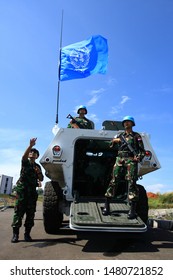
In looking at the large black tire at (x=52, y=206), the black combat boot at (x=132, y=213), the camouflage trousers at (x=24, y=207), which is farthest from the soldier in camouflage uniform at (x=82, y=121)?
the black combat boot at (x=132, y=213)

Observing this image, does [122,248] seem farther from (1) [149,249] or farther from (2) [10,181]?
(2) [10,181]

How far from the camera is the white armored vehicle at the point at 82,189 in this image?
483cm

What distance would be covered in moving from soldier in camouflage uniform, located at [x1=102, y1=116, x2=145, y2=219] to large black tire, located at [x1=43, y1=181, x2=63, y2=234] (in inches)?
44.2

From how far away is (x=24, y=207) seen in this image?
219 inches

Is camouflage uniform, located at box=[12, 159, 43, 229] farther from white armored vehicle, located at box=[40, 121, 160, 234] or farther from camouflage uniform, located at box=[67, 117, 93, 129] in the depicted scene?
camouflage uniform, located at box=[67, 117, 93, 129]

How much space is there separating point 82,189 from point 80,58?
436cm

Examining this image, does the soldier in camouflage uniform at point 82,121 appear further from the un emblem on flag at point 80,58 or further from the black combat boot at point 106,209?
the black combat boot at point 106,209

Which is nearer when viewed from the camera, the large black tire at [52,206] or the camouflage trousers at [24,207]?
the camouflage trousers at [24,207]

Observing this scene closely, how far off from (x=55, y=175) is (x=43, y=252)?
2205 millimetres

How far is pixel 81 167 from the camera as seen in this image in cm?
699

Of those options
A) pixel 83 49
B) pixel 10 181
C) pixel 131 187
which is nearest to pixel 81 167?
pixel 131 187

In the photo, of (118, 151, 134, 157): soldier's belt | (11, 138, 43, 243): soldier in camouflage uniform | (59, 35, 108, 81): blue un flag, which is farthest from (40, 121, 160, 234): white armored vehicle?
(59, 35, 108, 81): blue un flag

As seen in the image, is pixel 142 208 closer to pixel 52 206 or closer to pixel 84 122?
pixel 52 206

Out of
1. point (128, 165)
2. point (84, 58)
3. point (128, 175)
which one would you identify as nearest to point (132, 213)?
point (128, 175)
